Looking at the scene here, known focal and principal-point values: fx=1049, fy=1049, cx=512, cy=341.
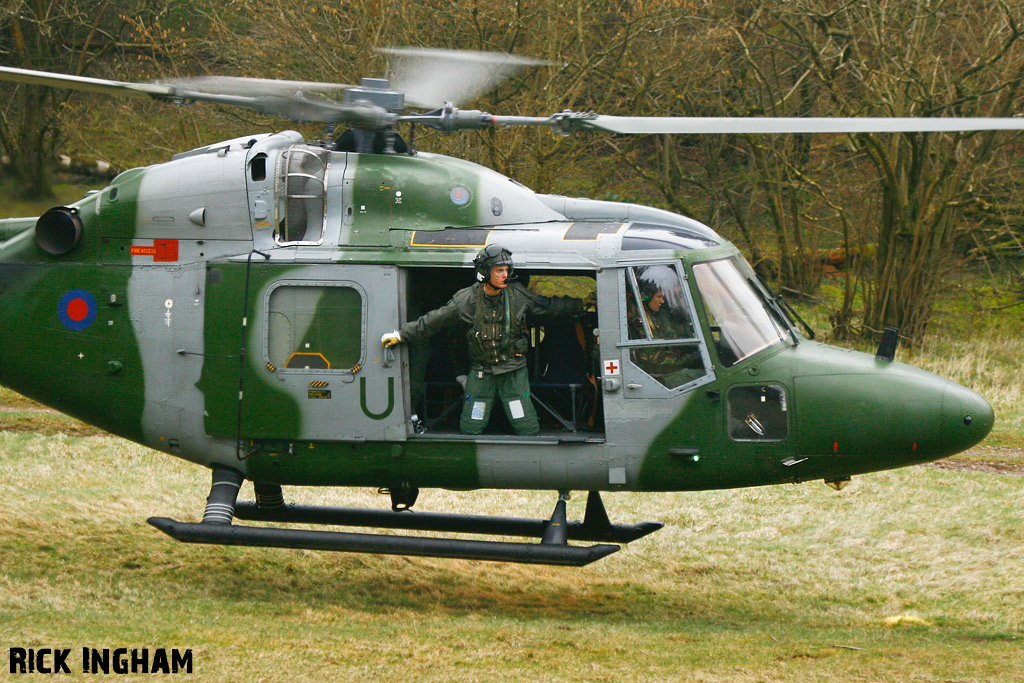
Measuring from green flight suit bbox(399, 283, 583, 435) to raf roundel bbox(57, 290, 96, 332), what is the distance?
2364 mm

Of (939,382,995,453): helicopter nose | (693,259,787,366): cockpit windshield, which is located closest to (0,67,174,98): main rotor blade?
(693,259,787,366): cockpit windshield

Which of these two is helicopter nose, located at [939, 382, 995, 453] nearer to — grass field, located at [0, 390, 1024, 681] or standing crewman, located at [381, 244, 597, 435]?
grass field, located at [0, 390, 1024, 681]

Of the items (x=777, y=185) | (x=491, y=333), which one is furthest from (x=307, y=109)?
(x=777, y=185)

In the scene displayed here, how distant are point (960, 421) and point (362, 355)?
4.03 meters

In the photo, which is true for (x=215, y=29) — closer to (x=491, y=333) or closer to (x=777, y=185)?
(x=777, y=185)

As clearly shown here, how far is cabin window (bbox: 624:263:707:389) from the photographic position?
7.07 m

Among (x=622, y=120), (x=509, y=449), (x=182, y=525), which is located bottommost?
(x=182, y=525)

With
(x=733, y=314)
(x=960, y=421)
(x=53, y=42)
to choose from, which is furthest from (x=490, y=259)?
(x=53, y=42)

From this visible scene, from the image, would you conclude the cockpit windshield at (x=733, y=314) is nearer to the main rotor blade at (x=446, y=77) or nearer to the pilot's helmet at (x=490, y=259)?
the pilot's helmet at (x=490, y=259)

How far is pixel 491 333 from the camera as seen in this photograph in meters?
7.12

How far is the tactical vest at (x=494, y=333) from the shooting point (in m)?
7.10

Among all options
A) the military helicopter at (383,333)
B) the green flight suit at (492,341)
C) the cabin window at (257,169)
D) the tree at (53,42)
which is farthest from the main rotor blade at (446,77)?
the tree at (53,42)

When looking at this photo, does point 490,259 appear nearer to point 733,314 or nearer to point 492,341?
point 492,341

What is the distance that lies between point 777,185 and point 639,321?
46.8ft
